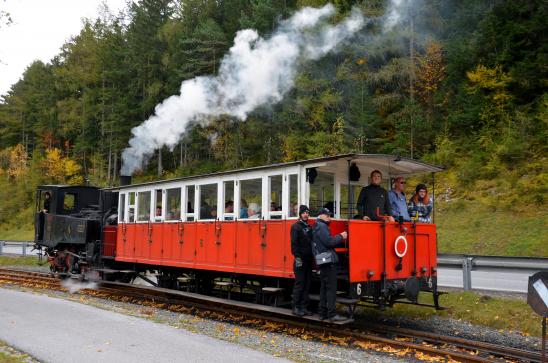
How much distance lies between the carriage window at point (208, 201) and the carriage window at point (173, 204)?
0.97 metres

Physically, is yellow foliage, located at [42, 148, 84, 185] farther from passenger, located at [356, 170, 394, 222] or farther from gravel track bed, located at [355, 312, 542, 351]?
passenger, located at [356, 170, 394, 222]

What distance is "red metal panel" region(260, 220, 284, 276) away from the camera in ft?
30.1

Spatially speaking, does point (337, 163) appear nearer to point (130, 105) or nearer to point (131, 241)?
point (131, 241)

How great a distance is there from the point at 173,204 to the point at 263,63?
1582cm

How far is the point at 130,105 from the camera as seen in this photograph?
1304 inches

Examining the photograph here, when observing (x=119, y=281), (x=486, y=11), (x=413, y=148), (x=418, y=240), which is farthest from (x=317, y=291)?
(x=486, y=11)

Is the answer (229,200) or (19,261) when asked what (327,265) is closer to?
(229,200)

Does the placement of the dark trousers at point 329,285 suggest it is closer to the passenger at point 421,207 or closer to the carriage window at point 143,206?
the passenger at point 421,207

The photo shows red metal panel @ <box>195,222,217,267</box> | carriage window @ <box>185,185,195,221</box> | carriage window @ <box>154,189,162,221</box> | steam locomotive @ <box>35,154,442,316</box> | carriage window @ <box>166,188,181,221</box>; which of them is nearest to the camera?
steam locomotive @ <box>35,154,442,316</box>

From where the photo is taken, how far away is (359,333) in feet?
27.7

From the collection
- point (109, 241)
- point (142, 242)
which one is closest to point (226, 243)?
point (142, 242)

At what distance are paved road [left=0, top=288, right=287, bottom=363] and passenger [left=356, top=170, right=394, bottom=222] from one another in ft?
11.1

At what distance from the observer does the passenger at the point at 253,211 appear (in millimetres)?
9836

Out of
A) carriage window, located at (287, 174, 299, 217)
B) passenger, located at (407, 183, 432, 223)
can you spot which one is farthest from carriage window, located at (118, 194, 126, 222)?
passenger, located at (407, 183, 432, 223)
